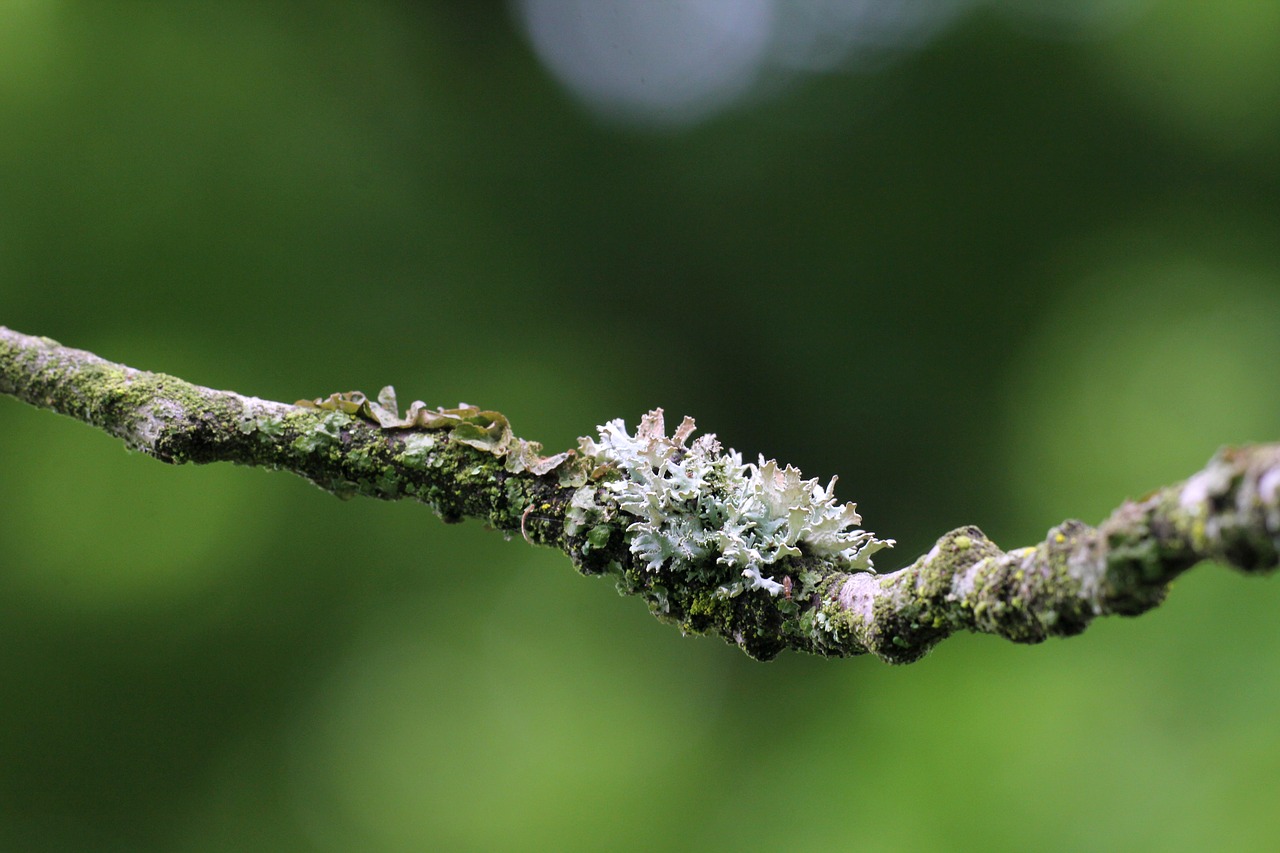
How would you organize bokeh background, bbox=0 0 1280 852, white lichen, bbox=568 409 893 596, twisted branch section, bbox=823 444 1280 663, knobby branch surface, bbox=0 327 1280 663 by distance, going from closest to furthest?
twisted branch section, bbox=823 444 1280 663, knobby branch surface, bbox=0 327 1280 663, white lichen, bbox=568 409 893 596, bokeh background, bbox=0 0 1280 852

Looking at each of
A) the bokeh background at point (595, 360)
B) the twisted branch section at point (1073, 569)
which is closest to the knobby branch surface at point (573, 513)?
the twisted branch section at point (1073, 569)

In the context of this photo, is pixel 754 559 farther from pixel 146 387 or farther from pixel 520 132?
pixel 520 132

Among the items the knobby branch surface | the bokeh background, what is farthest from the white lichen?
the bokeh background

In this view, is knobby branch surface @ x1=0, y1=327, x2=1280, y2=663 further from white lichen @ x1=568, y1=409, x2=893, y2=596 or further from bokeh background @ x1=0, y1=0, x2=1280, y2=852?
bokeh background @ x1=0, y1=0, x2=1280, y2=852

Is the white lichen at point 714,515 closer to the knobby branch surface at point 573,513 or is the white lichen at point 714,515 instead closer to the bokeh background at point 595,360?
the knobby branch surface at point 573,513

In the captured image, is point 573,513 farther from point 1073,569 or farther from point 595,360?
point 595,360

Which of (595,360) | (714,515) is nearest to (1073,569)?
(714,515)
